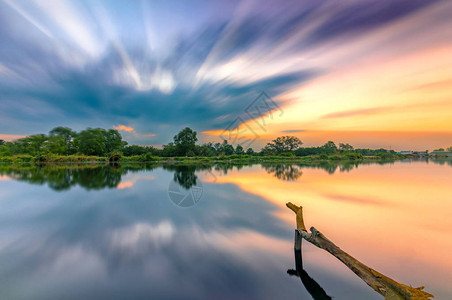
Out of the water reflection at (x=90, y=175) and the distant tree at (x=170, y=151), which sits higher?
the distant tree at (x=170, y=151)

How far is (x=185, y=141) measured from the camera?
62.8m

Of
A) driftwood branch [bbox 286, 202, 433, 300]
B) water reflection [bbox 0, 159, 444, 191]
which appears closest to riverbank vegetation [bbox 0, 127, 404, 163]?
water reflection [bbox 0, 159, 444, 191]

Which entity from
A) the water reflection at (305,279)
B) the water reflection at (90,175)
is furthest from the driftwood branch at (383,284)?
the water reflection at (90,175)

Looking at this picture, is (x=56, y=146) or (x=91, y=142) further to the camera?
(x=91, y=142)

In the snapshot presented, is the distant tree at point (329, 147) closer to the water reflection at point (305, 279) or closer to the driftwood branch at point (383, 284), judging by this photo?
the water reflection at point (305, 279)

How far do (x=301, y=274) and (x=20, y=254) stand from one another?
7.32 meters

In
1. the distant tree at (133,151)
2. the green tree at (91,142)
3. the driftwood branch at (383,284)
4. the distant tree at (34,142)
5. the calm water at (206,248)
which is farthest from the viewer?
the distant tree at (133,151)

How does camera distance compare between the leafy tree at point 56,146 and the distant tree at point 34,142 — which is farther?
the distant tree at point 34,142

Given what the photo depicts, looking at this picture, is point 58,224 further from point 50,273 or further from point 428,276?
point 428,276

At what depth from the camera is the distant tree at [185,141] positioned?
6244 cm

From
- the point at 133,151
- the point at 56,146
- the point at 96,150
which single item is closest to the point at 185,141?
the point at 133,151

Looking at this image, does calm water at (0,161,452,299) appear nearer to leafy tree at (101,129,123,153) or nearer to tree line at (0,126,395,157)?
tree line at (0,126,395,157)

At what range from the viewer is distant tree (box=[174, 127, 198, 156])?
62.4m

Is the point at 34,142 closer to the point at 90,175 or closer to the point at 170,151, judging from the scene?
the point at 170,151
